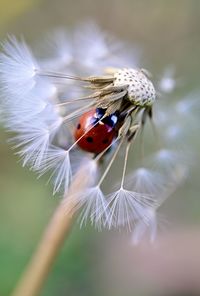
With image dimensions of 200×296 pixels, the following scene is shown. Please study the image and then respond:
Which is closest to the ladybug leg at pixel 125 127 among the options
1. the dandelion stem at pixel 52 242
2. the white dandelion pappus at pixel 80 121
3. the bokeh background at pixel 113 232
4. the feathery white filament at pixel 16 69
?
the white dandelion pappus at pixel 80 121

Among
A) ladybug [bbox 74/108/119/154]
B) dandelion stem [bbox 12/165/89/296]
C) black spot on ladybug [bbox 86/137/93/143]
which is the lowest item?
dandelion stem [bbox 12/165/89/296]

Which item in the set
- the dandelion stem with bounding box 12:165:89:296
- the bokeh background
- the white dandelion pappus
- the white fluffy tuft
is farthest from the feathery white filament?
the bokeh background

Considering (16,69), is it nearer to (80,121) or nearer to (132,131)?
(80,121)

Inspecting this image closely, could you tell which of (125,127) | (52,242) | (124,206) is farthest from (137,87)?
(52,242)

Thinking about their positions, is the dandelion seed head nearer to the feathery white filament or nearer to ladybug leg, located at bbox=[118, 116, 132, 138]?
ladybug leg, located at bbox=[118, 116, 132, 138]

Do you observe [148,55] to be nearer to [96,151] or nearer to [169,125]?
[169,125]

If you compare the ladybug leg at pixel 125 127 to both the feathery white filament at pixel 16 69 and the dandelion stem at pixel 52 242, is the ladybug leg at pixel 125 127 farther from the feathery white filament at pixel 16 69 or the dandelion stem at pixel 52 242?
the feathery white filament at pixel 16 69
